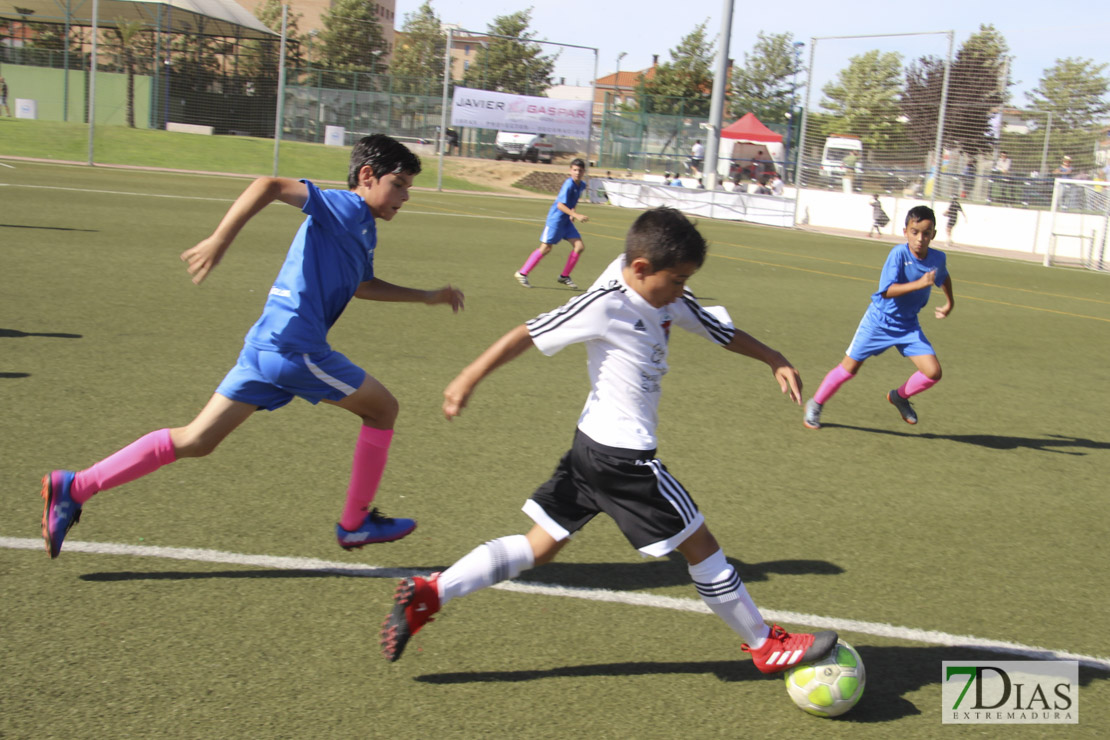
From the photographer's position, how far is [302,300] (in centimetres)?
379

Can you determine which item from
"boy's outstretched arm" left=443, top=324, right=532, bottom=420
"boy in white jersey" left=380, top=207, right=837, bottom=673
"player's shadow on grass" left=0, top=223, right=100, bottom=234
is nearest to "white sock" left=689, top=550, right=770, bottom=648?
"boy in white jersey" left=380, top=207, right=837, bottom=673

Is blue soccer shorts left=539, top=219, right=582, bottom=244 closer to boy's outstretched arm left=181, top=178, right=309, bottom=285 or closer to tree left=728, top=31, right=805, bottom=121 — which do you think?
boy's outstretched arm left=181, top=178, right=309, bottom=285

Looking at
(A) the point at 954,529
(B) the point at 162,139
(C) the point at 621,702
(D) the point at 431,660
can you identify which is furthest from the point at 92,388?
(B) the point at 162,139

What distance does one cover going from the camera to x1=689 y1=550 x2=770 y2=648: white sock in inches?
126

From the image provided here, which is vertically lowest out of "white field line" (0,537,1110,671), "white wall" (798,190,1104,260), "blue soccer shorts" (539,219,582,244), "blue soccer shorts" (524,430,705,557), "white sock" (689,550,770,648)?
"white field line" (0,537,1110,671)

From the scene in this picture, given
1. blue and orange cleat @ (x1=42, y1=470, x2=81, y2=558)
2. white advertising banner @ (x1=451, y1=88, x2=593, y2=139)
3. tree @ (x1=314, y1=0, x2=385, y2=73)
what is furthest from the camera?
tree @ (x1=314, y1=0, x2=385, y2=73)

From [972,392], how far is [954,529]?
401 centimetres

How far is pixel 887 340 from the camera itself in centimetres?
709

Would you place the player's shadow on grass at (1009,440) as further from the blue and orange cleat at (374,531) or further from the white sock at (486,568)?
the white sock at (486,568)

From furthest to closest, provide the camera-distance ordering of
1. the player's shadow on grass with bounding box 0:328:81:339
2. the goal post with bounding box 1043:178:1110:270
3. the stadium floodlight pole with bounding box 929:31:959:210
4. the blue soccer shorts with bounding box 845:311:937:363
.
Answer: the stadium floodlight pole with bounding box 929:31:959:210 → the goal post with bounding box 1043:178:1110:270 → the player's shadow on grass with bounding box 0:328:81:339 → the blue soccer shorts with bounding box 845:311:937:363

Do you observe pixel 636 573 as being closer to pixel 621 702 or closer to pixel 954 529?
pixel 621 702

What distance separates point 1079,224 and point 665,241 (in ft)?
89.6

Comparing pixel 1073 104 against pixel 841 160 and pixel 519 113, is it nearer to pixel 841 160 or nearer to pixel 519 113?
pixel 841 160

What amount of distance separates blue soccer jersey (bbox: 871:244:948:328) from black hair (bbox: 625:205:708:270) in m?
4.23
